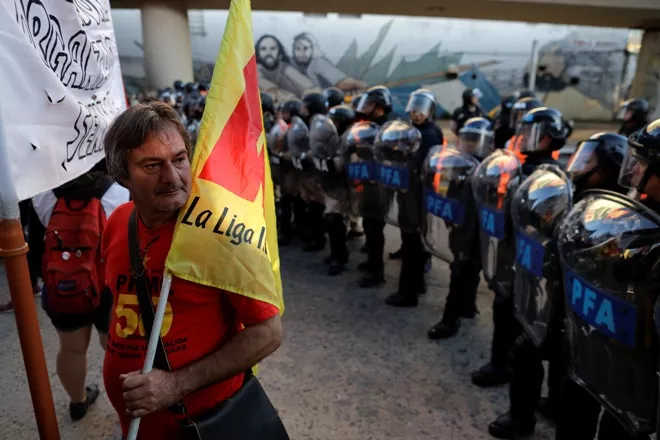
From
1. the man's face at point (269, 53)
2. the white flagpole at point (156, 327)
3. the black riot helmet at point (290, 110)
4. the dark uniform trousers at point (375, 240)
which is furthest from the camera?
the man's face at point (269, 53)

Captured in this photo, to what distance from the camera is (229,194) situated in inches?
51.7

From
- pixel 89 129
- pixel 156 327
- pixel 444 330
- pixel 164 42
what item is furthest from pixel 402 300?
pixel 164 42

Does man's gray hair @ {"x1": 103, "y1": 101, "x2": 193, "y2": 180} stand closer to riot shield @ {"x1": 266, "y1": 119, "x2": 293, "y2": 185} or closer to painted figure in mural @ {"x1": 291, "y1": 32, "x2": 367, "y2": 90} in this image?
riot shield @ {"x1": 266, "y1": 119, "x2": 293, "y2": 185}

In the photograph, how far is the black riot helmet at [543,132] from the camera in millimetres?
3172

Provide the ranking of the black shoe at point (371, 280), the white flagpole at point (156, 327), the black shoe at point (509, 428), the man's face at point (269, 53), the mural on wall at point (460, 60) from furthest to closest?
the mural on wall at point (460, 60)
the man's face at point (269, 53)
the black shoe at point (371, 280)
the black shoe at point (509, 428)
the white flagpole at point (156, 327)

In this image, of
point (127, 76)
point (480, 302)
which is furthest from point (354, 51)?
point (480, 302)

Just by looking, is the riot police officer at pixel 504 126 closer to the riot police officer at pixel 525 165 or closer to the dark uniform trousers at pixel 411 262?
the dark uniform trousers at pixel 411 262

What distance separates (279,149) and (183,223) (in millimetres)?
4769

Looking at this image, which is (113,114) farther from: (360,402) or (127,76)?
(127,76)

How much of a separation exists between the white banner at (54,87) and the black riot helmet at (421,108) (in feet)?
9.37

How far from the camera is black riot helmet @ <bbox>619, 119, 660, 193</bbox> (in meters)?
1.77

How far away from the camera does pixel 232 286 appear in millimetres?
1239

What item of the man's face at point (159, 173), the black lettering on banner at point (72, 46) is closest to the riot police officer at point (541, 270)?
the man's face at point (159, 173)

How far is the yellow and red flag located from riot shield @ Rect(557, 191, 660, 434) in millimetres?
1179
